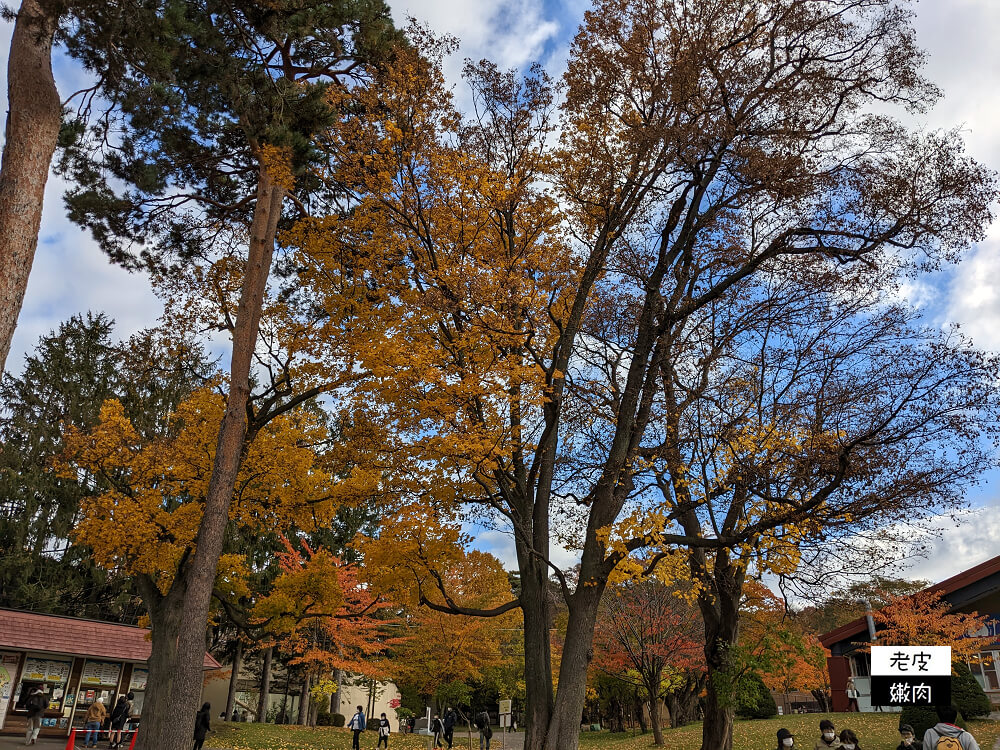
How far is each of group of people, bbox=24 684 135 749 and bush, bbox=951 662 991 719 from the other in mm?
20615

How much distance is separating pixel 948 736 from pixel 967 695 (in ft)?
40.1

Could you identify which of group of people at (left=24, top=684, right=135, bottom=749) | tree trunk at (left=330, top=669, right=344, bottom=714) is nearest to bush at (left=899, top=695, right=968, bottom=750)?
group of people at (left=24, top=684, right=135, bottom=749)

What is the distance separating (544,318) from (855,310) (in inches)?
217

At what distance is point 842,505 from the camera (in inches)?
366

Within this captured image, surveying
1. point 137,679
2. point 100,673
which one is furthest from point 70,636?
point 137,679

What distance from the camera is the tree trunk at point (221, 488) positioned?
30.7 ft

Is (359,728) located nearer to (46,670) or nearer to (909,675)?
(46,670)

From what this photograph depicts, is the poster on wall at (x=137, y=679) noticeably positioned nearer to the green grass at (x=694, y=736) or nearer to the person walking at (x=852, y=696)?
the green grass at (x=694, y=736)

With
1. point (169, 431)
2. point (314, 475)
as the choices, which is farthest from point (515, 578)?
point (314, 475)

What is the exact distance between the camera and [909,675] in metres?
8.66

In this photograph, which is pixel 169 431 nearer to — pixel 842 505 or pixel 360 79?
pixel 360 79

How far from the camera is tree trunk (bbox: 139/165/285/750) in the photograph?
30.7ft

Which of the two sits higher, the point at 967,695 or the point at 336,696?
the point at 967,695

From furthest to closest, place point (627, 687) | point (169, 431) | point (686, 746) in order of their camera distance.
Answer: point (627, 687) < point (169, 431) < point (686, 746)
